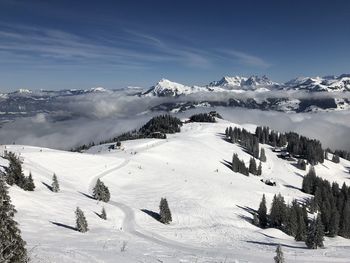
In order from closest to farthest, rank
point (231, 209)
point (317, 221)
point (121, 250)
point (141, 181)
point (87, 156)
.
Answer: point (121, 250) < point (317, 221) < point (231, 209) < point (141, 181) < point (87, 156)

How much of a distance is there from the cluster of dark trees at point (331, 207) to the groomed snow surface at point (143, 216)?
19.6 ft

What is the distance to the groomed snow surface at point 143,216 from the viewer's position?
33562 millimetres

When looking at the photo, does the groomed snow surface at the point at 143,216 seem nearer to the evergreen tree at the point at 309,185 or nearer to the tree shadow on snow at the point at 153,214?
the tree shadow on snow at the point at 153,214

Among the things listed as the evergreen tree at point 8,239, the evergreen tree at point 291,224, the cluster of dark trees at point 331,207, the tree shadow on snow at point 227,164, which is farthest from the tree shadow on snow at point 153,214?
the tree shadow on snow at point 227,164

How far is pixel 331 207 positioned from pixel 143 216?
68.1 m

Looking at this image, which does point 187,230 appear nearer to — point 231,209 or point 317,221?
point 317,221

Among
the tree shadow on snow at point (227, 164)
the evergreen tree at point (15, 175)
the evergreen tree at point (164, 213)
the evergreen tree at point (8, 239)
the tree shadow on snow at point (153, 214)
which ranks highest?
the evergreen tree at point (8, 239)

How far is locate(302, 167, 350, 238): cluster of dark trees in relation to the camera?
86.4 meters

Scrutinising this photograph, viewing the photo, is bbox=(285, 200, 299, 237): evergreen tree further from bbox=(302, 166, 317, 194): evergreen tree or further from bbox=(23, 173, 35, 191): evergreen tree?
bbox=(302, 166, 317, 194): evergreen tree

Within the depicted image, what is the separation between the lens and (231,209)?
82.1m

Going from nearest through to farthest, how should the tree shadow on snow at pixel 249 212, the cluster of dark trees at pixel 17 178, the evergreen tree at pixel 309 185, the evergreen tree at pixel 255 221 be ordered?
the cluster of dark trees at pixel 17 178, the evergreen tree at pixel 255 221, the tree shadow on snow at pixel 249 212, the evergreen tree at pixel 309 185

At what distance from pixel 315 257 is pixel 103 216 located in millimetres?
29763

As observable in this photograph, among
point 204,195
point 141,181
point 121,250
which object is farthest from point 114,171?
point 121,250

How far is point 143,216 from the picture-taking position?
62.6 m
